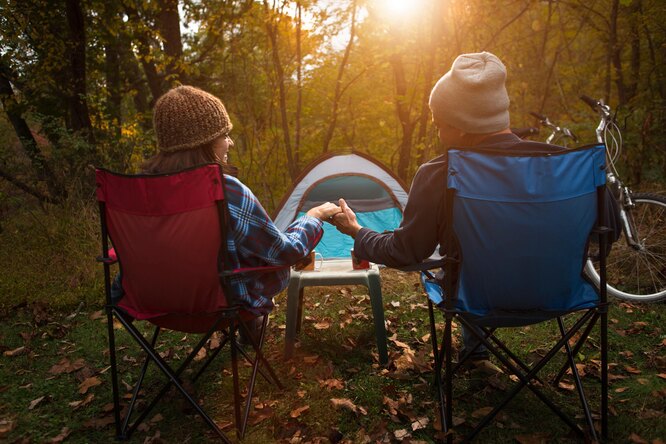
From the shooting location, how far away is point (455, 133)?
2.12 metres

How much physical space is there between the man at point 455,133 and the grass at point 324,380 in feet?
2.94

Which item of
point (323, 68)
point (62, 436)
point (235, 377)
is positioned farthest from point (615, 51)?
point (62, 436)

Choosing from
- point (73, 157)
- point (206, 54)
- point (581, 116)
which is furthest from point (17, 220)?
point (581, 116)

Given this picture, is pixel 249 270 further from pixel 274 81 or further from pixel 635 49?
pixel 635 49

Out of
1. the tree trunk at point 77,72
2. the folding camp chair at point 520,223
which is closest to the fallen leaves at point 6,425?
the folding camp chair at point 520,223

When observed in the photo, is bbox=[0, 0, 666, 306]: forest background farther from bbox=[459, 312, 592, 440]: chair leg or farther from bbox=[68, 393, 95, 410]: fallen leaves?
bbox=[459, 312, 592, 440]: chair leg

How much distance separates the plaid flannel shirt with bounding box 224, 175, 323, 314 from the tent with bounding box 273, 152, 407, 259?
2304 millimetres

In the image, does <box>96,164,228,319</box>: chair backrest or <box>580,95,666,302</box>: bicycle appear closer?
<box>96,164,228,319</box>: chair backrest

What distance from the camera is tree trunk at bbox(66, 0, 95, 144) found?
6.52 m

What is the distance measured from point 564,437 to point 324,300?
2.22 meters

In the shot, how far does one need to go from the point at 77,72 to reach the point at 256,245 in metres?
5.97

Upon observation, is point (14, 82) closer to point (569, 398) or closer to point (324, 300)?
point (324, 300)

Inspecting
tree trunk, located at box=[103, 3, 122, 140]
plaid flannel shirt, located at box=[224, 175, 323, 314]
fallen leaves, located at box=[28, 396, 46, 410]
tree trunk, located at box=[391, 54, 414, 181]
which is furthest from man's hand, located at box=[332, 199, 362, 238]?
tree trunk, located at box=[103, 3, 122, 140]

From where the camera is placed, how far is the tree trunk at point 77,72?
6.52 metres
